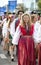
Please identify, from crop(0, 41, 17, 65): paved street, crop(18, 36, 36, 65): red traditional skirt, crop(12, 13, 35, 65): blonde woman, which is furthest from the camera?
crop(0, 41, 17, 65): paved street

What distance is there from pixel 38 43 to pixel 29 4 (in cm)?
2159

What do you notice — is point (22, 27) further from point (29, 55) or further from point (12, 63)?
point (12, 63)

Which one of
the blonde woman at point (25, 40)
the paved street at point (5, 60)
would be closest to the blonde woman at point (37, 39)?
the blonde woman at point (25, 40)

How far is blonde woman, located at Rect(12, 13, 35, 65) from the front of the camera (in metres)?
8.02

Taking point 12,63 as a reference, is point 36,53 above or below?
above

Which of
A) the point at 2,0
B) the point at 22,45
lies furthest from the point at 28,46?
the point at 2,0

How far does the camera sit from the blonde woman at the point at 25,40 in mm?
8023

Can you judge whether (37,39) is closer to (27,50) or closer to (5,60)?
(27,50)

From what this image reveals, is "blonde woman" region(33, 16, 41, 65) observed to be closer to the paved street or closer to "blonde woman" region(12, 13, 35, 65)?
"blonde woman" region(12, 13, 35, 65)

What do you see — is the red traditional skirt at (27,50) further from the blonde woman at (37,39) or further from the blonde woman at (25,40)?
the blonde woman at (37,39)

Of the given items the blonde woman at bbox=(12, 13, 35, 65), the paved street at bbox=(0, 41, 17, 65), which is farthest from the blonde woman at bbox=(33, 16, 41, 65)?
the paved street at bbox=(0, 41, 17, 65)

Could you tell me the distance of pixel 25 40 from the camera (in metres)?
8.16

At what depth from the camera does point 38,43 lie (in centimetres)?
832

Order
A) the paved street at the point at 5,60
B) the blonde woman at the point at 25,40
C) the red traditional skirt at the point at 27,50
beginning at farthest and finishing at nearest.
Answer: the paved street at the point at 5,60 < the red traditional skirt at the point at 27,50 < the blonde woman at the point at 25,40
